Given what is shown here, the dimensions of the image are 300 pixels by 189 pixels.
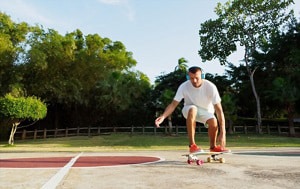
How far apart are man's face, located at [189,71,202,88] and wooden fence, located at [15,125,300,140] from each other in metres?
23.4

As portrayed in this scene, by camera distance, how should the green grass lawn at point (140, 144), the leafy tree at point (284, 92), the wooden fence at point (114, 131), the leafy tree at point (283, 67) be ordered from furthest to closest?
the wooden fence at point (114, 131) < the leafy tree at point (283, 67) < the leafy tree at point (284, 92) < the green grass lawn at point (140, 144)

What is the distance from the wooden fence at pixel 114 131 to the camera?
28734 mm

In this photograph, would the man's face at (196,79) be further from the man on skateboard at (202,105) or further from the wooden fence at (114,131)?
the wooden fence at (114,131)

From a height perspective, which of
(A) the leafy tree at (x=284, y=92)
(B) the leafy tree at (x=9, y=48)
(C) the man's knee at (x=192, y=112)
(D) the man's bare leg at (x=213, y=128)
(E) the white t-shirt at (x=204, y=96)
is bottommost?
(D) the man's bare leg at (x=213, y=128)

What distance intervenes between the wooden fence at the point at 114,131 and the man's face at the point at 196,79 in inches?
923

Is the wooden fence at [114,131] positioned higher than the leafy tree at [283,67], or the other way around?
the leafy tree at [283,67]

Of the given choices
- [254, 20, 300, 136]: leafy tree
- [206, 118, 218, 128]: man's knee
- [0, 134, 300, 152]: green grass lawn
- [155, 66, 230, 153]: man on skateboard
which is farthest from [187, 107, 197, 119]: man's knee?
[254, 20, 300, 136]: leafy tree

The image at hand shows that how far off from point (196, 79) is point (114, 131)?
86.6ft

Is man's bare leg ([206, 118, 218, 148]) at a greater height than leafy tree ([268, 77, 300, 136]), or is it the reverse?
leafy tree ([268, 77, 300, 136])

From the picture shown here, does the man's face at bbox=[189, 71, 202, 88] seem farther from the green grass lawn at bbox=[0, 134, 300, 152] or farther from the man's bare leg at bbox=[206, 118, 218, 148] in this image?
the green grass lawn at bbox=[0, 134, 300, 152]

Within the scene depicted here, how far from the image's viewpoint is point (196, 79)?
17.6 ft

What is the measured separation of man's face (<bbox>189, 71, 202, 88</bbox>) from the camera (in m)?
5.37

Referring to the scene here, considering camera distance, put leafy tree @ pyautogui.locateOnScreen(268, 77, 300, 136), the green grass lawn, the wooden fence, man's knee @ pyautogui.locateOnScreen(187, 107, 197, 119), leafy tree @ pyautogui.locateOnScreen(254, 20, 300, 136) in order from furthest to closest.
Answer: the wooden fence → leafy tree @ pyautogui.locateOnScreen(254, 20, 300, 136) → leafy tree @ pyautogui.locateOnScreen(268, 77, 300, 136) → the green grass lawn → man's knee @ pyautogui.locateOnScreen(187, 107, 197, 119)

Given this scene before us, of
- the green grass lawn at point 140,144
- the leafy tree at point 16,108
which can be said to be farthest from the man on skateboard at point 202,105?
the leafy tree at point 16,108
